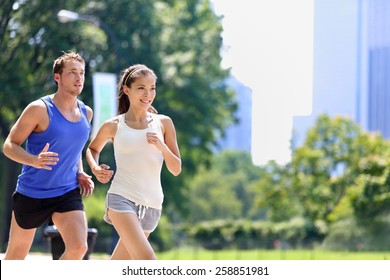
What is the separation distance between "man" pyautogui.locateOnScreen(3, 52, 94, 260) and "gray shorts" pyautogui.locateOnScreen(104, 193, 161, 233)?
221 millimetres

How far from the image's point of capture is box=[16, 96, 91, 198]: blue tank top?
20.6ft

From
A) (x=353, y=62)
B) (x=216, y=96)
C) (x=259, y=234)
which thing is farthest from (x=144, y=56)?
(x=259, y=234)

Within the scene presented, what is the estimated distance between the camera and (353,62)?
104ft

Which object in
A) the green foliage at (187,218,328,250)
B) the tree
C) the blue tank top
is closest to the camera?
the blue tank top

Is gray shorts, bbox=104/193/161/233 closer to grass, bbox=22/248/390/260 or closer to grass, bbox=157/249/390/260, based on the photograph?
grass, bbox=22/248/390/260

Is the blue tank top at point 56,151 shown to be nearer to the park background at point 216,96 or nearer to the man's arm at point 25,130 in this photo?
the man's arm at point 25,130

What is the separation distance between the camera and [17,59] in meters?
30.5

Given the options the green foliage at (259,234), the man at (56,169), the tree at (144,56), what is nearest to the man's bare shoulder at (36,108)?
the man at (56,169)

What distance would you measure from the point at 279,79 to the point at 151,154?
11344 mm

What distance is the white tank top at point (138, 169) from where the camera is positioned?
6277 millimetres

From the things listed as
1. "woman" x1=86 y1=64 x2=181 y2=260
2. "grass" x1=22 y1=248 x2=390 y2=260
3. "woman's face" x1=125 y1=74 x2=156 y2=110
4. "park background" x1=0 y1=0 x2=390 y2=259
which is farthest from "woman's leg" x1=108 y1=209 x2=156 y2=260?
"grass" x1=22 y1=248 x2=390 y2=260
